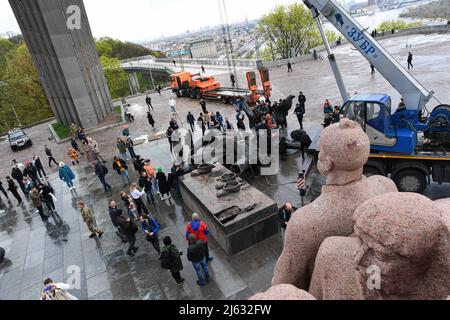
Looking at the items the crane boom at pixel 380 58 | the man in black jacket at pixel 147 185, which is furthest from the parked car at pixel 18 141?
the crane boom at pixel 380 58

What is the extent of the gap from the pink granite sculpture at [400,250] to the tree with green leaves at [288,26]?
4936cm

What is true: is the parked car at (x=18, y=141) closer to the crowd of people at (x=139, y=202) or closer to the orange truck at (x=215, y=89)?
the crowd of people at (x=139, y=202)

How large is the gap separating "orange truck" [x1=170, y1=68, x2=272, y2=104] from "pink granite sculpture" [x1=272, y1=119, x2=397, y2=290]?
19.5 metres

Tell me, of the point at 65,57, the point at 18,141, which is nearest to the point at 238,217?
the point at 65,57

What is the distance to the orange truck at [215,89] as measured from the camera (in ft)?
78.9

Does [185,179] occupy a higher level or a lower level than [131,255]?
higher
